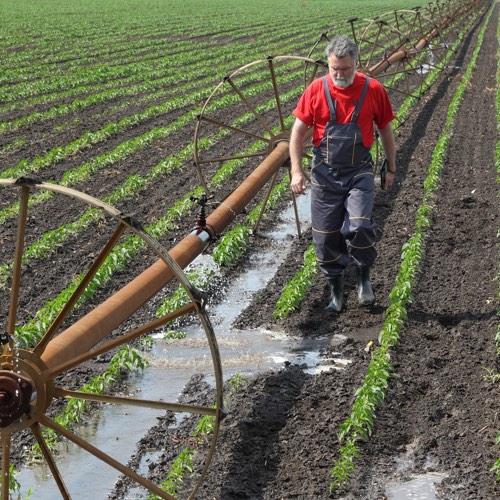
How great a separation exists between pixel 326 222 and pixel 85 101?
9942mm

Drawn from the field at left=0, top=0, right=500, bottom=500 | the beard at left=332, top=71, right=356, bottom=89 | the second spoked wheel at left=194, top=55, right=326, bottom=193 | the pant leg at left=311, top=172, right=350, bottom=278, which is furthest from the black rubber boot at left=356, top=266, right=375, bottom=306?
the second spoked wheel at left=194, top=55, right=326, bottom=193

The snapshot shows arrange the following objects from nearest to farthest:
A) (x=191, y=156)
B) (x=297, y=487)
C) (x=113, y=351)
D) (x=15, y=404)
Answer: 1. (x=15, y=404)
2. (x=297, y=487)
3. (x=113, y=351)
4. (x=191, y=156)

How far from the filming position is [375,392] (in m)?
4.84

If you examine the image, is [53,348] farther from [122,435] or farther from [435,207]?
[435,207]

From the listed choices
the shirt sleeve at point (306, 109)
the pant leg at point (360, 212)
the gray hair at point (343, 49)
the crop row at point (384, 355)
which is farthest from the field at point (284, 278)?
the gray hair at point (343, 49)

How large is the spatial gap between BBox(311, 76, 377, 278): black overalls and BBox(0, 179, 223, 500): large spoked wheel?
3.73ft

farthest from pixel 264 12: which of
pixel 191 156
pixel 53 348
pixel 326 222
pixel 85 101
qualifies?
pixel 53 348

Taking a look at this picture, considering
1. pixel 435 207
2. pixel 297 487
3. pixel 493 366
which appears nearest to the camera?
pixel 297 487

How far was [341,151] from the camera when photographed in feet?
18.7

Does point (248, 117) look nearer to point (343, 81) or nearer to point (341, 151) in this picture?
point (341, 151)

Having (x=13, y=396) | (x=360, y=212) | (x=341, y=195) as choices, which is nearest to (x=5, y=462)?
(x=13, y=396)

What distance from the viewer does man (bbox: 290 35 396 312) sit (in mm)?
5613

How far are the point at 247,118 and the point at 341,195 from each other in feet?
26.3

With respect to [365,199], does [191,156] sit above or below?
below
